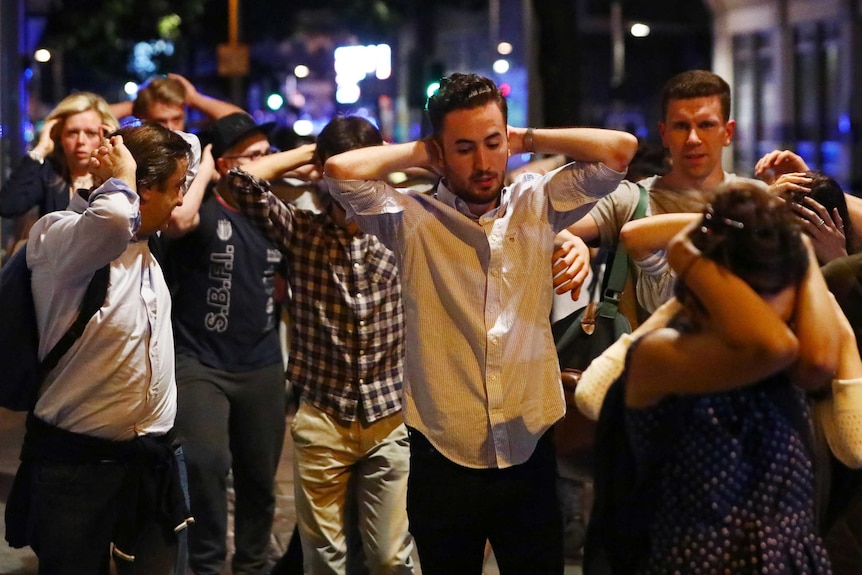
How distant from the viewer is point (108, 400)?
157 inches

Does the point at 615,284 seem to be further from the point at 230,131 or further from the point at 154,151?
the point at 230,131

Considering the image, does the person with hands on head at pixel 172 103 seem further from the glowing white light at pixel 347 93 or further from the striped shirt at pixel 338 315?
the glowing white light at pixel 347 93

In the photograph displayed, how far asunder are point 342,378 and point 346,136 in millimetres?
964

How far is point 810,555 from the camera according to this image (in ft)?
9.66

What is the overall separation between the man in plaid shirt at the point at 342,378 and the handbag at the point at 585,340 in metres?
0.76

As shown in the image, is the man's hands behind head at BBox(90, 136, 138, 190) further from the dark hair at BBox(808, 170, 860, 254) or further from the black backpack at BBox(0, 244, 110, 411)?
the dark hair at BBox(808, 170, 860, 254)

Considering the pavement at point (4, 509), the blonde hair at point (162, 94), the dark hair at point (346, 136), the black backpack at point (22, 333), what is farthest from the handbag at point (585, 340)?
the blonde hair at point (162, 94)

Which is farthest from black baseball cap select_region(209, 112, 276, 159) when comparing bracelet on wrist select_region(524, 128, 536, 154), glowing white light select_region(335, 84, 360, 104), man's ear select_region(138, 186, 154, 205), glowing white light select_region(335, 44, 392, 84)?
glowing white light select_region(335, 44, 392, 84)

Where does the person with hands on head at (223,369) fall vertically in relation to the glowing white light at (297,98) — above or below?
below

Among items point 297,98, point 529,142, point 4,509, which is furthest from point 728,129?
point 297,98

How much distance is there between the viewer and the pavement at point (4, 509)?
6.21m

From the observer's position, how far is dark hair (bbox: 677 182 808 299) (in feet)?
9.29

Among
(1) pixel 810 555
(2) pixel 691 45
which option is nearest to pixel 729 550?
(1) pixel 810 555

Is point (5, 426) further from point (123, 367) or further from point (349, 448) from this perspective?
Answer: point (123, 367)
